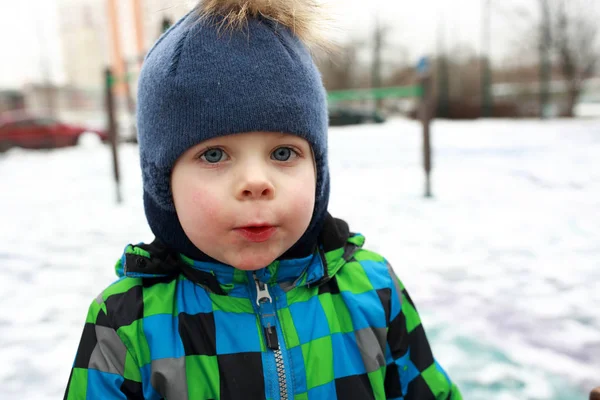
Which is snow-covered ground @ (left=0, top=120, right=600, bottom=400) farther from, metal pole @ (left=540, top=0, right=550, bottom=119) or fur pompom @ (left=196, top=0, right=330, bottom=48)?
metal pole @ (left=540, top=0, right=550, bottom=119)

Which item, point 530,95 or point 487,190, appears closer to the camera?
point 487,190

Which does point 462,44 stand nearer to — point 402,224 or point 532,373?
point 402,224

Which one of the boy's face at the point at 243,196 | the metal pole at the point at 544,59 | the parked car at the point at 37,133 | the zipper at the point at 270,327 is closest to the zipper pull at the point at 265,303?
the zipper at the point at 270,327

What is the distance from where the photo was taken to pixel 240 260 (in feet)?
3.11

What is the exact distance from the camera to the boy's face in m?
0.91

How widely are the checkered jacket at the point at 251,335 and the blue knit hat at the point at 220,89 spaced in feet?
0.32

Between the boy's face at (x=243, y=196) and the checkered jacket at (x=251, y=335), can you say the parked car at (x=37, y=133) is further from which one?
the boy's face at (x=243, y=196)

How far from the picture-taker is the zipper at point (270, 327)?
3.33 feet

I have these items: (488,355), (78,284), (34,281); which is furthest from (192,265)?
(34,281)

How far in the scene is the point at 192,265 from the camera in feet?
3.51

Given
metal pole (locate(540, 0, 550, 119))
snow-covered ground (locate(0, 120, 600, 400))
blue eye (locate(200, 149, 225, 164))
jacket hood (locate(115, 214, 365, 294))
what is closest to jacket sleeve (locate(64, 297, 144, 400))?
jacket hood (locate(115, 214, 365, 294))

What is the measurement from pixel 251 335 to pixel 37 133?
49.2 feet

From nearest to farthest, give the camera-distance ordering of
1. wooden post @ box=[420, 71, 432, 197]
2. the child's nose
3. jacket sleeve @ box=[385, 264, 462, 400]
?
the child's nose
jacket sleeve @ box=[385, 264, 462, 400]
wooden post @ box=[420, 71, 432, 197]

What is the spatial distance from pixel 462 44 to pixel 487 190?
16775 mm
